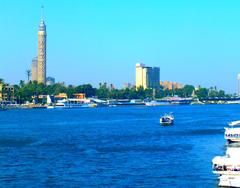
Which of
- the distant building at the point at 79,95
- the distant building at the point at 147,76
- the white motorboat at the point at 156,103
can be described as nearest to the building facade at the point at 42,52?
the distant building at the point at 79,95

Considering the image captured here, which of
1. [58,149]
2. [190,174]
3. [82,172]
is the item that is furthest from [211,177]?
[58,149]

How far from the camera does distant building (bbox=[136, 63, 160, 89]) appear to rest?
18475 centimetres

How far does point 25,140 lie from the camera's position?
36.8 meters

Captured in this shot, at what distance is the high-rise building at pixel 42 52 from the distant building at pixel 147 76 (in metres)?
31.7

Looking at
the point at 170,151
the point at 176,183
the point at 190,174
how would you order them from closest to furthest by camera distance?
the point at 176,183 → the point at 190,174 → the point at 170,151

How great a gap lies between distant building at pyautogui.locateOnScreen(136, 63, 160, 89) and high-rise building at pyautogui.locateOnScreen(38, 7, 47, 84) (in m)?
31.7

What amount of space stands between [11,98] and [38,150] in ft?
289

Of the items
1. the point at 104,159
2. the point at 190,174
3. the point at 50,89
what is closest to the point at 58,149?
the point at 104,159

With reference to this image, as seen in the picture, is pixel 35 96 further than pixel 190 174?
Yes

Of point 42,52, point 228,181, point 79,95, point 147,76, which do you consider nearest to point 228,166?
point 228,181

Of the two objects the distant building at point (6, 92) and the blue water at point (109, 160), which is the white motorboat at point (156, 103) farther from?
the blue water at point (109, 160)

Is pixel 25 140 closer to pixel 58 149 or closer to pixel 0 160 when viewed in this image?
pixel 58 149

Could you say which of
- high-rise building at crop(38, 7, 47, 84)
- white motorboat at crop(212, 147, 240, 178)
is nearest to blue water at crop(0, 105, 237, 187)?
white motorboat at crop(212, 147, 240, 178)

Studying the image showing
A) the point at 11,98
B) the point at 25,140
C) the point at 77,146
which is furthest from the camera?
the point at 11,98
